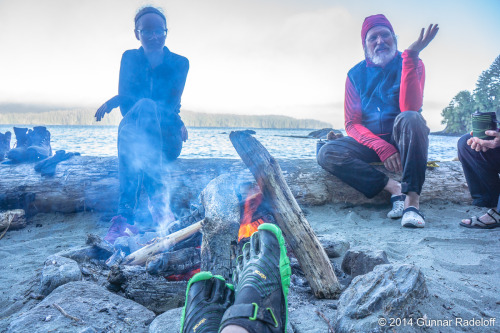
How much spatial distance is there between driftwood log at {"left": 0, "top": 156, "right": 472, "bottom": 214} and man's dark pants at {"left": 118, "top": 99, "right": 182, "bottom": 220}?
1.69ft

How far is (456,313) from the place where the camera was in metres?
1.55

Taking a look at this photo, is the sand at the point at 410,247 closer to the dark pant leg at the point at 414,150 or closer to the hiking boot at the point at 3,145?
the dark pant leg at the point at 414,150

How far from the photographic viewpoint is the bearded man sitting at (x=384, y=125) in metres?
3.57

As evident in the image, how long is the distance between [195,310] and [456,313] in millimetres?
1423

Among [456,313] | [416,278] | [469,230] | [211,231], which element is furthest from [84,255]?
[469,230]

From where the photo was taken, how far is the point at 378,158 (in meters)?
4.19

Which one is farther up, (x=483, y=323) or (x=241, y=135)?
(x=241, y=135)

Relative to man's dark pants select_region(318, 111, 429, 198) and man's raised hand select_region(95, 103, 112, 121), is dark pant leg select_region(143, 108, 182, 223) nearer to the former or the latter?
man's raised hand select_region(95, 103, 112, 121)

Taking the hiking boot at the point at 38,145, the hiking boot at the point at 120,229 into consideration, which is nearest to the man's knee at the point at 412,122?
the hiking boot at the point at 120,229

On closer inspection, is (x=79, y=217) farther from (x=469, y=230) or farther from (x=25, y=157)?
(x=469, y=230)

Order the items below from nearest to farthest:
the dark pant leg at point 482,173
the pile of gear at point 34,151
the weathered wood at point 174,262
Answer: the weathered wood at point 174,262 < the dark pant leg at point 482,173 < the pile of gear at point 34,151

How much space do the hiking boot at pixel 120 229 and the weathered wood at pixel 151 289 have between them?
1298mm

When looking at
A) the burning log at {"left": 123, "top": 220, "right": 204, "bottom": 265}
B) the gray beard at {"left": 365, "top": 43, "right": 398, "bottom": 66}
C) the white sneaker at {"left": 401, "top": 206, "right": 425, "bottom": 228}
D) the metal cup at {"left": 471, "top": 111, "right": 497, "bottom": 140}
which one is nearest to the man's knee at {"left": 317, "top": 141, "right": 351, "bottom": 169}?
the white sneaker at {"left": 401, "top": 206, "right": 425, "bottom": 228}

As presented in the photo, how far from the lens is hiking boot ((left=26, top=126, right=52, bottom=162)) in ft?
15.0
